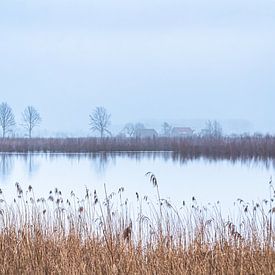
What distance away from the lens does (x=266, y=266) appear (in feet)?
16.8

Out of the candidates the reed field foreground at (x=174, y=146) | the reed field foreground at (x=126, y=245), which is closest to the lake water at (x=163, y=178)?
the reed field foreground at (x=174, y=146)

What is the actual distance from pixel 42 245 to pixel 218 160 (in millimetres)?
19844

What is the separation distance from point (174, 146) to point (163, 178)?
909cm

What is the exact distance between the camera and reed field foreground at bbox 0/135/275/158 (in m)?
25.9

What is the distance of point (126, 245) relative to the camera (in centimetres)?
540

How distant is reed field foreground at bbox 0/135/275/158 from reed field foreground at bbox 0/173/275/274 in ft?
61.5

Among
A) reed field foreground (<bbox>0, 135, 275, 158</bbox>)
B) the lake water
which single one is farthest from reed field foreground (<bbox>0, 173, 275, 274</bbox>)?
reed field foreground (<bbox>0, 135, 275, 158</bbox>)

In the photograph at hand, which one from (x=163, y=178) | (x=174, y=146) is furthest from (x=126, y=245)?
(x=174, y=146)

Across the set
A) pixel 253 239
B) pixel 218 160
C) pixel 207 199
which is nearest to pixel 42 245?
pixel 253 239

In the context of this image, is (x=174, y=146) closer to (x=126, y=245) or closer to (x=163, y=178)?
(x=163, y=178)

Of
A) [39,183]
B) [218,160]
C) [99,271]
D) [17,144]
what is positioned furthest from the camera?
[17,144]

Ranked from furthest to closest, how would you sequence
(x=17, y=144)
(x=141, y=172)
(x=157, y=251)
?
(x=17, y=144), (x=141, y=172), (x=157, y=251)

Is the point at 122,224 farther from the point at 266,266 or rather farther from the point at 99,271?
the point at 266,266

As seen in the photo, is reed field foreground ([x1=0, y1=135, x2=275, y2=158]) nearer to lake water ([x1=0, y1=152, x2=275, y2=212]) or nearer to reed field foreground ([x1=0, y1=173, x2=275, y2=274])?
lake water ([x1=0, y1=152, x2=275, y2=212])
